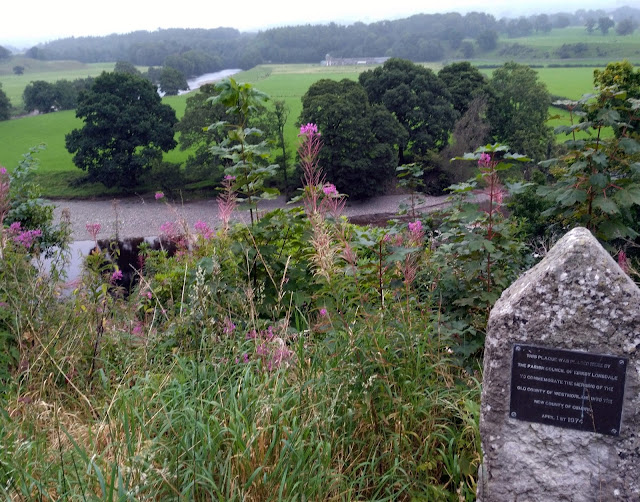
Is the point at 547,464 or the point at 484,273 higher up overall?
the point at 484,273

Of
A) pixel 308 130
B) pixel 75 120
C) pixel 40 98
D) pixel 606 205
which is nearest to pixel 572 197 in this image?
pixel 606 205

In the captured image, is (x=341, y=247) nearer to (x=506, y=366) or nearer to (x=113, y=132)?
(x=506, y=366)

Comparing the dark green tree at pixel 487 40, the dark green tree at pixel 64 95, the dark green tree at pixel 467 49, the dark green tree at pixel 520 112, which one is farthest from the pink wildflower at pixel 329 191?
the dark green tree at pixel 487 40

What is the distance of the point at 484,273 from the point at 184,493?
2.81 meters

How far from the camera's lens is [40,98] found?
78.6 metres

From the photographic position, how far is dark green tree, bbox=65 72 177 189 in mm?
48500

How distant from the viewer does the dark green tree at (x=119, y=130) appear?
48500mm

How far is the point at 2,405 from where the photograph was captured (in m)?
3.34

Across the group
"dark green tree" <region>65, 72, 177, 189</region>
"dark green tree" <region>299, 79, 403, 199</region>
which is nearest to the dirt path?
"dark green tree" <region>299, 79, 403, 199</region>

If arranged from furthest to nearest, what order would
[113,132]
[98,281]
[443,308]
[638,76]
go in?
[113,132]
[638,76]
[98,281]
[443,308]

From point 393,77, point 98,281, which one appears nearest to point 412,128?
point 393,77

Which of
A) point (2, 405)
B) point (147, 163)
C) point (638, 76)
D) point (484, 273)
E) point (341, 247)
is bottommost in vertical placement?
point (147, 163)

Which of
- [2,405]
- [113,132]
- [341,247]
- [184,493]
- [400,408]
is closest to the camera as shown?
[184,493]

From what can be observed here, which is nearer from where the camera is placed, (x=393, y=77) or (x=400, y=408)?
(x=400, y=408)
